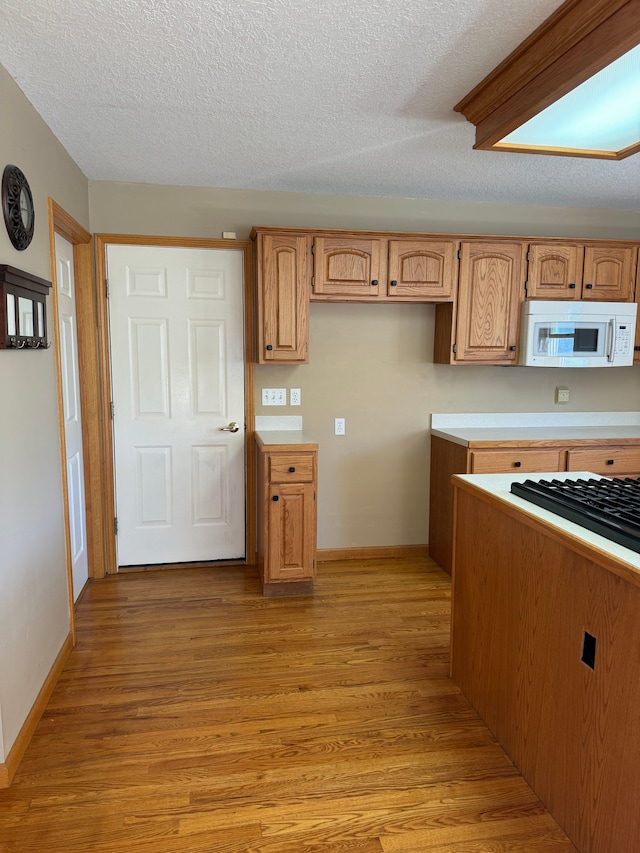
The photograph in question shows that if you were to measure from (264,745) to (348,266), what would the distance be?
2606 millimetres

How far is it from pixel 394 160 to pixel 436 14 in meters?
1.32

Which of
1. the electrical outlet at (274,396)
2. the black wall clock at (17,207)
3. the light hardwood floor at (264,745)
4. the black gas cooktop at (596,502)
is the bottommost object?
the light hardwood floor at (264,745)

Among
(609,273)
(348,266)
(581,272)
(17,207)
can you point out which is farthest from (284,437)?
(609,273)

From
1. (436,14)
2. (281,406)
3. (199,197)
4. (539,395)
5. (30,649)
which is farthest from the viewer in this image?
(539,395)

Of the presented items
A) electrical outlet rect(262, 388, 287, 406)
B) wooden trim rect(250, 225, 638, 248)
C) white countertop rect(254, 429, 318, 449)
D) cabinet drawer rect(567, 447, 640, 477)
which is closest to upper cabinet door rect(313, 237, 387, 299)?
wooden trim rect(250, 225, 638, 248)

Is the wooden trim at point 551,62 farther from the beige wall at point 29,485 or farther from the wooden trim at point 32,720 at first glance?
the wooden trim at point 32,720

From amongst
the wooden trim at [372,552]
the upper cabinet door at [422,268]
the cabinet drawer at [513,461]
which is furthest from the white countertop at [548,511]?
the wooden trim at [372,552]

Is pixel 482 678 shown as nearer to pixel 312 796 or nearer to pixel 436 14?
pixel 312 796

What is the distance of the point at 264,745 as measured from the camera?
2.05 metres

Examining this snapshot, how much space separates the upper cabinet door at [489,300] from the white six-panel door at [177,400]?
1474 mm

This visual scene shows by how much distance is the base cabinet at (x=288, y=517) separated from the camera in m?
3.22

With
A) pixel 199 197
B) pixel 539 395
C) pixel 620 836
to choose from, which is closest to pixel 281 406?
pixel 199 197

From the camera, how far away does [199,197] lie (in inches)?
137

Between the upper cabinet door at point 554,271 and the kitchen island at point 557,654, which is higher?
the upper cabinet door at point 554,271
